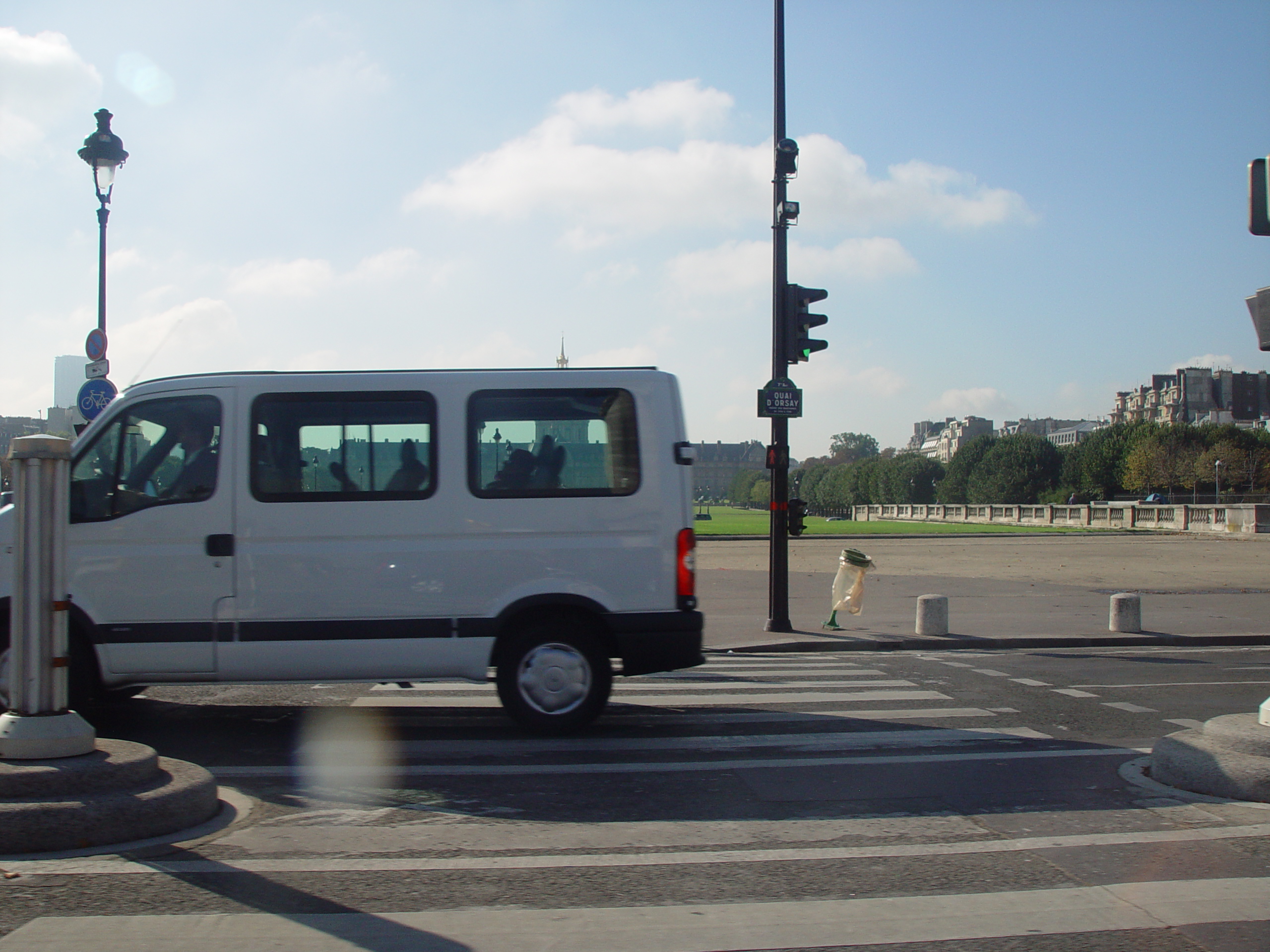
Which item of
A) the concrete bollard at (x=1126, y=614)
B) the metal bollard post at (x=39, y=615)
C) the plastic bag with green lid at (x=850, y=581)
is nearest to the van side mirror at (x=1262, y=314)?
the metal bollard post at (x=39, y=615)

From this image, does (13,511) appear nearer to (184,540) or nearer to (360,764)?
(184,540)

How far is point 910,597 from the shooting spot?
19938 mm

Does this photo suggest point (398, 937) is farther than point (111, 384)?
No

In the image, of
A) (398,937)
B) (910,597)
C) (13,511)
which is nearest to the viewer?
(398,937)

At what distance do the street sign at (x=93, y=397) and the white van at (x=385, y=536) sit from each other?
23.5 ft

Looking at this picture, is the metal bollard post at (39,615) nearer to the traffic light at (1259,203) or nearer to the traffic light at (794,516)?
the traffic light at (1259,203)

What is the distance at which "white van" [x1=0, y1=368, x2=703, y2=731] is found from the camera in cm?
699

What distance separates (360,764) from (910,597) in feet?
49.6

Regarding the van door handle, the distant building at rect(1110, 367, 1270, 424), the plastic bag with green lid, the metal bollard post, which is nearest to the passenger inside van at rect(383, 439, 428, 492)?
the van door handle

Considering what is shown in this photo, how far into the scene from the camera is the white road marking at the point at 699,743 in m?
6.86

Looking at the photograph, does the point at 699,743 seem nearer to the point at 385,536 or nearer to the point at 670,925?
the point at 385,536

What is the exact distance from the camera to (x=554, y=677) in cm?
715

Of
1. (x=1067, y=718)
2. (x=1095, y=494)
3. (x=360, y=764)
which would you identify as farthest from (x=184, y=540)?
(x=1095, y=494)

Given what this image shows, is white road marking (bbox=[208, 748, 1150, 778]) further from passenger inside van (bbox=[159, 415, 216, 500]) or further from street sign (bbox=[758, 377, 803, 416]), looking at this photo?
street sign (bbox=[758, 377, 803, 416])
